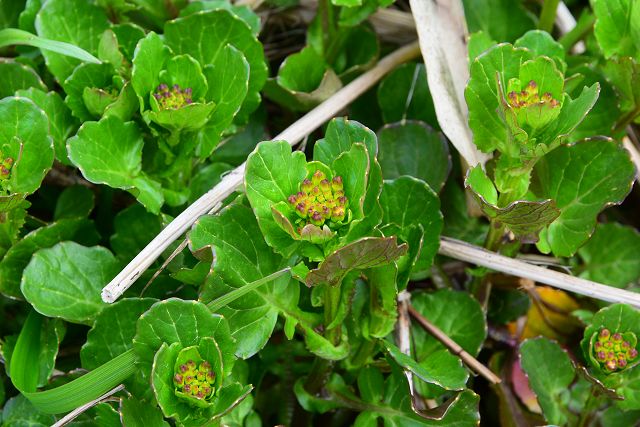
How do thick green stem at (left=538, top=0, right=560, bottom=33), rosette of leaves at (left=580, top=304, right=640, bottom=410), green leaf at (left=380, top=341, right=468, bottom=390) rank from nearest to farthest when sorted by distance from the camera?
1. green leaf at (left=380, top=341, right=468, bottom=390)
2. rosette of leaves at (left=580, top=304, right=640, bottom=410)
3. thick green stem at (left=538, top=0, right=560, bottom=33)

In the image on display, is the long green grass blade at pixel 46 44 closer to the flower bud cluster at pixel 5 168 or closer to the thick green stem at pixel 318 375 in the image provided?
the flower bud cluster at pixel 5 168

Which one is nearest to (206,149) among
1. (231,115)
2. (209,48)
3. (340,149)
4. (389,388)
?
(231,115)

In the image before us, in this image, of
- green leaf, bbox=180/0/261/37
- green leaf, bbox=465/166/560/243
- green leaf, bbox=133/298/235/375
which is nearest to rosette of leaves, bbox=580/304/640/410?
green leaf, bbox=465/166/560/243

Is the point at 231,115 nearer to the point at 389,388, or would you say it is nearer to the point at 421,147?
the point at 421,147

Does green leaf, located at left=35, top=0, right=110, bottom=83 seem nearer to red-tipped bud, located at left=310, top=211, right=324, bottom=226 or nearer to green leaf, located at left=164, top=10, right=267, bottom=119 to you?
green leaf, located at left=164, top=10, right=267, bottom=119

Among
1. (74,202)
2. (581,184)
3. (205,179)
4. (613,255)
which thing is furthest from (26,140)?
(613,255)

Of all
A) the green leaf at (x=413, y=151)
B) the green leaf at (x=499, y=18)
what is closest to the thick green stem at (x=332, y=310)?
the green leaf at (x=413, y=151)
